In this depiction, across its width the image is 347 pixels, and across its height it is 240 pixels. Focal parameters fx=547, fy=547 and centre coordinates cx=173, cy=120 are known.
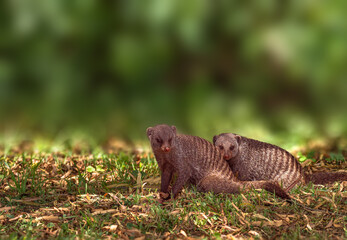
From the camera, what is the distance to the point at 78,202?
4.07 m

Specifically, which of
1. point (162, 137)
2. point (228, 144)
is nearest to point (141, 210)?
point (162, 137)

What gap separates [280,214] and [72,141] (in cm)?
312

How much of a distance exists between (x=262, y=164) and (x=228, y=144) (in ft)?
1.08

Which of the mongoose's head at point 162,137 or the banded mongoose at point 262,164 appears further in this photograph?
the banded mongoose at point 262,164

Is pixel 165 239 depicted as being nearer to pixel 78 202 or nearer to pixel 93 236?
pixel 93 236

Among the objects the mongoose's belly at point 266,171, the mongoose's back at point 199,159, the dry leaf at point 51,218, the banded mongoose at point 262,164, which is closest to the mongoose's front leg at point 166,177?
the mongoose's back at point 199,159

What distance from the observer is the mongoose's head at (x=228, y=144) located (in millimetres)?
4449

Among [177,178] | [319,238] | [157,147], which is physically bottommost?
[319,238]

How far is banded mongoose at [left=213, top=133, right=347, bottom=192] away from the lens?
445cm

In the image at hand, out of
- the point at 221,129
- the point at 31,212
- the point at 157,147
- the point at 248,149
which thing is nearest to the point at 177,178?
the point at 157,147

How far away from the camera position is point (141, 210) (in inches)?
153

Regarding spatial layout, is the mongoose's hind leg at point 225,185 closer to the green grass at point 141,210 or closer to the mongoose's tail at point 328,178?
the green grass at point 141,210

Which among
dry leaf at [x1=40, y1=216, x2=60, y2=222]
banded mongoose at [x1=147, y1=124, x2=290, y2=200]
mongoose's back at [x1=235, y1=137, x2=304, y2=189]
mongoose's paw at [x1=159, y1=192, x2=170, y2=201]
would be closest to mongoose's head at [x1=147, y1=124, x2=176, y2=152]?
banded mongoose at [x1=147, y1=124, x2=290, y2=200]

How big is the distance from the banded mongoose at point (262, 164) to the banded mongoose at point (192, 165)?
0.14 metres
